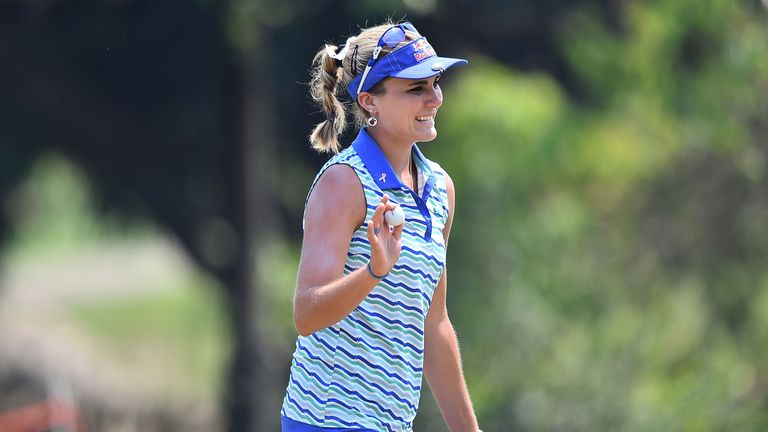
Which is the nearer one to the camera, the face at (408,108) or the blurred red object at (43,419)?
the face at (408,108)

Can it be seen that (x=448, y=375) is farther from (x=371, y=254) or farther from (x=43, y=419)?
(x=43, y=419)

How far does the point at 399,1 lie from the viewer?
9594 millimetres

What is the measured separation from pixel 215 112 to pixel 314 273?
10488mm

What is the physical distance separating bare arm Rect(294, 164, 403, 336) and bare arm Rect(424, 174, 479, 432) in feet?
1.38

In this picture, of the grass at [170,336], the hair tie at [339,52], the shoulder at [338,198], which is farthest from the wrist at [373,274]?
the grass at [170,336]

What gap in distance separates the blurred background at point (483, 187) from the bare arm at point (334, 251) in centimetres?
486

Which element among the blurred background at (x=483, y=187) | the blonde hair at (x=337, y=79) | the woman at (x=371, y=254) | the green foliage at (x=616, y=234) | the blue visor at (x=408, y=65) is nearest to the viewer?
the woman at (x=371, y=254)

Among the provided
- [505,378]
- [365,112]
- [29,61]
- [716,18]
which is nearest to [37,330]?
[29,61]

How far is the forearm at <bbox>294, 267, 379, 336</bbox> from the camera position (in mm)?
2949

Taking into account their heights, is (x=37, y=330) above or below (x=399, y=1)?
below

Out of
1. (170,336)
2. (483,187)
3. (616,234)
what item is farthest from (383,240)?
(170,336)

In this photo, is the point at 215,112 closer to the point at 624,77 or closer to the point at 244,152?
the point at 244,152

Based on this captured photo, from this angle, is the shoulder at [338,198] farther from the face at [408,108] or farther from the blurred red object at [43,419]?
the blurred red object at [43,419]

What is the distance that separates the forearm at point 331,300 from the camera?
295cm
